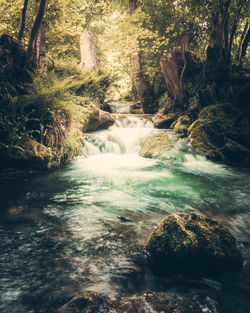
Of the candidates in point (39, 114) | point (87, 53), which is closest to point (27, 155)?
point (39, 114)

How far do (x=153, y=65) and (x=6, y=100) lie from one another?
11.6 metres

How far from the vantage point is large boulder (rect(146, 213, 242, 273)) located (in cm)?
242

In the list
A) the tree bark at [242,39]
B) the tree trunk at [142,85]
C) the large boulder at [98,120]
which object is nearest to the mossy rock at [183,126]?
the large boulder at [98,120]

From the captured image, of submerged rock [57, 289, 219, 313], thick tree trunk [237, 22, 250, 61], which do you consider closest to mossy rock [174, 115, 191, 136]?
thick tree trunk [237, 22, 250, 61]

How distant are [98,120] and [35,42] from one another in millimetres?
4466

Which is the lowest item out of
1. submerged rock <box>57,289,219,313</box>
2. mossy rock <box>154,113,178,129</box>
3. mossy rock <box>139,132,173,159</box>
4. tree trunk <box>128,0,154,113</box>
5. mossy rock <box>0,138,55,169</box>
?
submerged rock <box>57,289,219,313</box>

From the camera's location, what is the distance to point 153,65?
47.3 feet

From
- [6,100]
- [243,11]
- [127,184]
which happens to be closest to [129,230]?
[127,184]

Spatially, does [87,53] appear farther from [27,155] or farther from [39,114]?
[27,155]

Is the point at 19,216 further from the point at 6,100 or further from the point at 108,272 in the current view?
the point at 6,100

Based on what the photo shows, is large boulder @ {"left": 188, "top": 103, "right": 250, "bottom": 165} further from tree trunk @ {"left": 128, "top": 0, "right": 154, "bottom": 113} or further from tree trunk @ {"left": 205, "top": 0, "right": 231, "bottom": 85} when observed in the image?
tree trunk @ {"left": 128, "top": 0, "right": 154, "bottom": 113}

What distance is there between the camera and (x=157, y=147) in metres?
8.54

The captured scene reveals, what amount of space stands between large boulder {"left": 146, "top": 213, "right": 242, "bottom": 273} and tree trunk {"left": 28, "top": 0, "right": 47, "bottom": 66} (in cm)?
614

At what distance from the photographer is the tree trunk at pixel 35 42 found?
614cm
